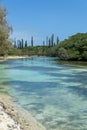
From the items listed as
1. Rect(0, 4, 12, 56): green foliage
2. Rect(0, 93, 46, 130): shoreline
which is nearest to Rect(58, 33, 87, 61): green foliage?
Rect(0, 4, 12, 56): green foliage

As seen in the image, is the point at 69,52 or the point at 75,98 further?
the point at 69,52

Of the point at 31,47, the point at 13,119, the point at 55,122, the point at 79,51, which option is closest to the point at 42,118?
the point at 55,122

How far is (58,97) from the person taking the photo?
64.5 feet

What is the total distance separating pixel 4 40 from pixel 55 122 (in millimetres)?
29702

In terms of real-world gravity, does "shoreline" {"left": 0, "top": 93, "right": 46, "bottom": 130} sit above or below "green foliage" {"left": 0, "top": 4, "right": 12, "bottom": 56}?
below

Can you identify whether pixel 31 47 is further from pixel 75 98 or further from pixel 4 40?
pixel 75 98

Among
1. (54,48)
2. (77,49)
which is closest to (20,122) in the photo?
(77,49)

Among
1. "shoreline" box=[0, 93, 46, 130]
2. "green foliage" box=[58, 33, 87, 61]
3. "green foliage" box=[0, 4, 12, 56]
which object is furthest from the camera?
"green foliage" box=[58, 33, 87, 61]

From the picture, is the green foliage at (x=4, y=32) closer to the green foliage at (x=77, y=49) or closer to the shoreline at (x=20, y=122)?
the shoreline at (x=20, y=122)

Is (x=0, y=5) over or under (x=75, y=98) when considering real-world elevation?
over

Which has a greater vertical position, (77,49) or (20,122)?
(77,49)

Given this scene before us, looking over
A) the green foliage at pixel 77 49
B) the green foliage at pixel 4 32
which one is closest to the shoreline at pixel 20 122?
the green foliage at pixel 4 32

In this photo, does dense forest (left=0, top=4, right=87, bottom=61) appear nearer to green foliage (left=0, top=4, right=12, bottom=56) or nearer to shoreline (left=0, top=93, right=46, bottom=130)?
green foliage (left=0, top=4, right=12, bottom=56)

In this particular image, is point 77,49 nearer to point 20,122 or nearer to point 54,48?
point 54,48
